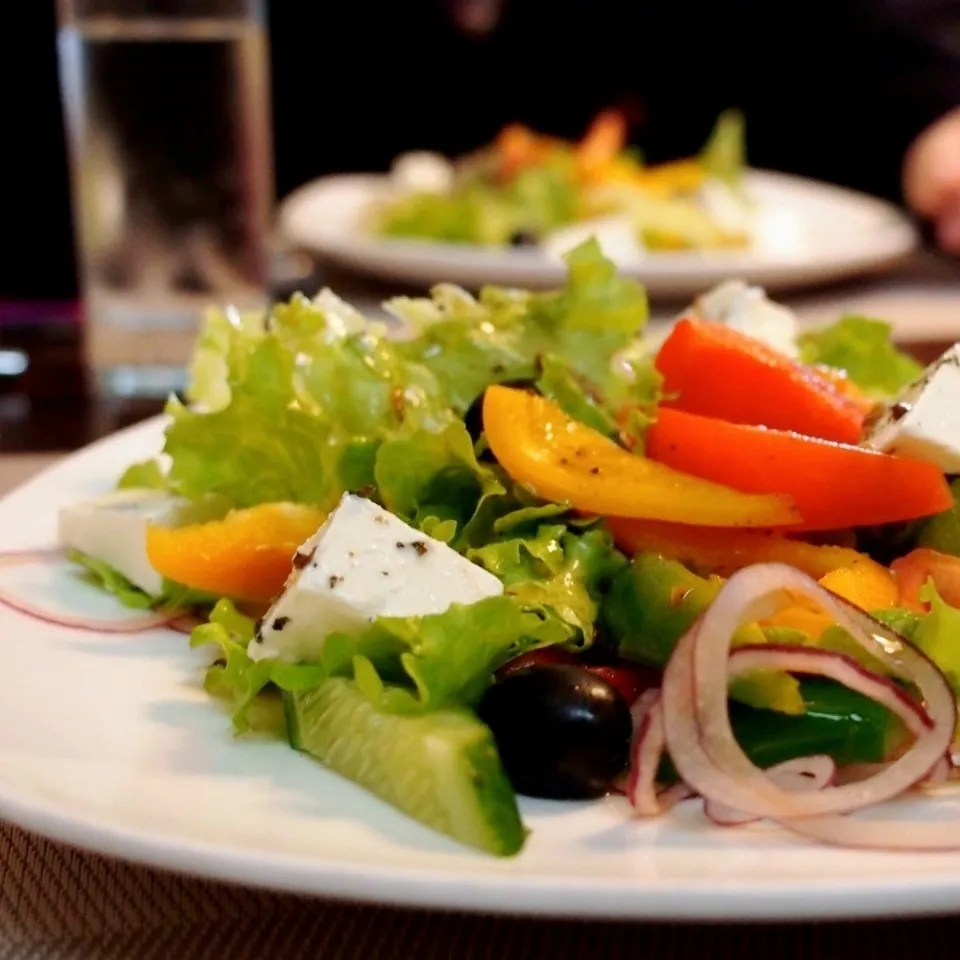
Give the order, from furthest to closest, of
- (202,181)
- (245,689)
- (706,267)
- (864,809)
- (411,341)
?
(706,267) → (202,181) → (411,341) → (245,689) → (864,809)

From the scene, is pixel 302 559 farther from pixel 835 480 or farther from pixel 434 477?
pixel 835 480

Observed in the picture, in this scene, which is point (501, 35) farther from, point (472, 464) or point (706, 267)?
point (472, 464)

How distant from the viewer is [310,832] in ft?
2.83

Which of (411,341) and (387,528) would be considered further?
(411,341)

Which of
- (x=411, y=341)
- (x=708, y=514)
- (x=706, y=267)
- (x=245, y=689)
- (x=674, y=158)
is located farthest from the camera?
(x=674, y=158)

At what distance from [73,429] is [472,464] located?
100 centimetres

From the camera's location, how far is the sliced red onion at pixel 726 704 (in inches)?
35.9

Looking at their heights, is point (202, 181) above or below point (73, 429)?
above

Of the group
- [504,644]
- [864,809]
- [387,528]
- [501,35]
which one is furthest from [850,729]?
[501,35]

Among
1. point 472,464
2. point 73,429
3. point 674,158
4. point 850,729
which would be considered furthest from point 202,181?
point 674,158

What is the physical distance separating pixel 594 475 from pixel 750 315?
0.47 m

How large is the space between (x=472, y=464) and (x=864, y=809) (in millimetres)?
526

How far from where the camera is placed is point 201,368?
1.72 metres

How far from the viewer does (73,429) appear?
2.11 meters
